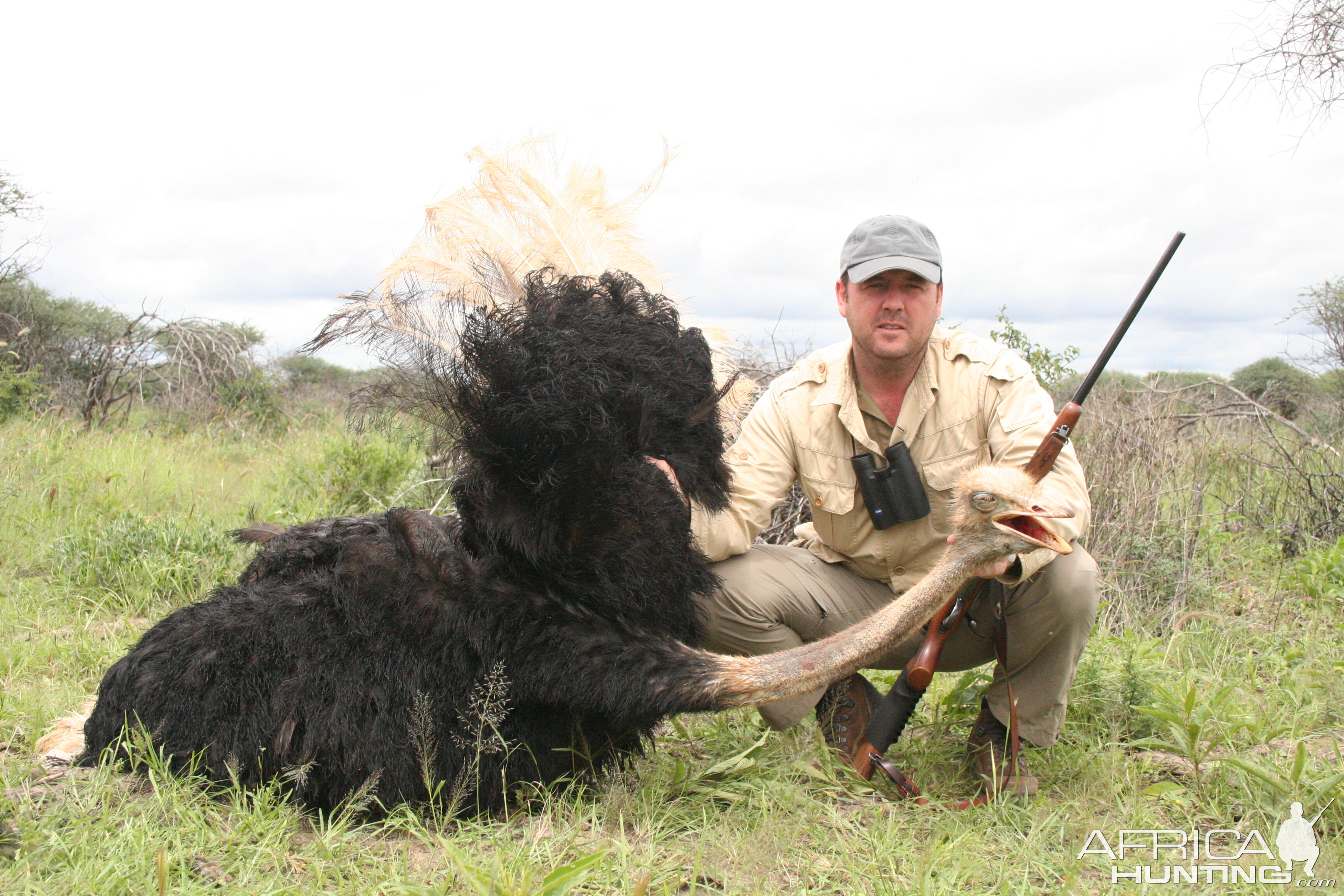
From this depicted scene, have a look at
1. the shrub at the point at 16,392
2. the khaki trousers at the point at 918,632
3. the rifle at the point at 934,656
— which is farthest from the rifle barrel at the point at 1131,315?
the shrub at the point at 16,392

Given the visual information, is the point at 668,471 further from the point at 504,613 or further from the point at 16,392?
the point at 16,392

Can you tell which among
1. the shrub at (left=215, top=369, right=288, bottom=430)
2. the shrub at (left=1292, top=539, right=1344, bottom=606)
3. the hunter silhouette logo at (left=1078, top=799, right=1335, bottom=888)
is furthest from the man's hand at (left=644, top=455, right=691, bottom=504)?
the shrub at (left=215, top=369, right=288, bottom=430)

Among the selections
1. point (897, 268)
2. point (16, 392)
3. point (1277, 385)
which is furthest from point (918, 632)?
point (1277, 385)

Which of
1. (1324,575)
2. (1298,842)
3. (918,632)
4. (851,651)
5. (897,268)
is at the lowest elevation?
(1298,842)

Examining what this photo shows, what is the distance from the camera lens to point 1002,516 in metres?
2.49

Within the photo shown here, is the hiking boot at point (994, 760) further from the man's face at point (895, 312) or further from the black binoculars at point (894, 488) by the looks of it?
the man's face at point (895, 312)

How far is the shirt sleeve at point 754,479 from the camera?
12.1 feet

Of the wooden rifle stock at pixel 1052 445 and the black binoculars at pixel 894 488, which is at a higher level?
the wooden rifle stock at pixel 1052 445

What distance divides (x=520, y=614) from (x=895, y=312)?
187 cm

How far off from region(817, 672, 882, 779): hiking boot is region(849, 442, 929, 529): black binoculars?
666mm

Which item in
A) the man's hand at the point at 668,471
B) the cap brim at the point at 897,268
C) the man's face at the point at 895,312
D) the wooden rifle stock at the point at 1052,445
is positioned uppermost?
the cap brim at the point at 897,268

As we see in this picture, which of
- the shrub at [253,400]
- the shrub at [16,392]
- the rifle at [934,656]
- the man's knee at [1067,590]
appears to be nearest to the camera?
the rifle at [934,656]

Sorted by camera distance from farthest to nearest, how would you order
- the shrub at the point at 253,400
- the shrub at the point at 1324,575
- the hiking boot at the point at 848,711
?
the shrub at the point at 253,400
the shrub at the point at 1324,575
the hiking boot at the point at 848,711

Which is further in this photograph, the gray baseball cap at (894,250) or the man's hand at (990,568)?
the gray baseball cap at (894,250)
